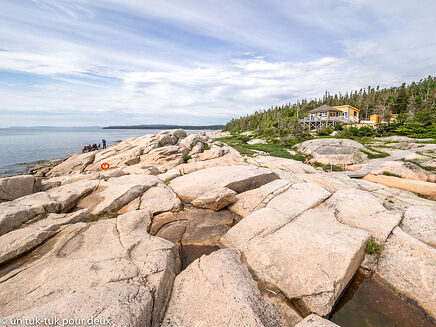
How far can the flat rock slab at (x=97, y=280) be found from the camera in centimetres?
454

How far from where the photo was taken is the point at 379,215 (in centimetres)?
906

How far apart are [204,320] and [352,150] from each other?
33.4 meters

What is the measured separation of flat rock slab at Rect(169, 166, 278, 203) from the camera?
1296 cm

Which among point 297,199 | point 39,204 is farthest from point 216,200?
point 39,204

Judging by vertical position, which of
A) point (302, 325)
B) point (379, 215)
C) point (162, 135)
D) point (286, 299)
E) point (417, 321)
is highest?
point (162, 135)

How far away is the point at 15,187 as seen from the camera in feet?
40.7

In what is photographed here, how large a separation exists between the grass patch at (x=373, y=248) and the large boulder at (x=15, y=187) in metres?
19.5

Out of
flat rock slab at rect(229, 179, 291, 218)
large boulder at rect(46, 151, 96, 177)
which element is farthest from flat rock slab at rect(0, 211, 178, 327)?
large boulder at rect(46, 151, 96, 177)

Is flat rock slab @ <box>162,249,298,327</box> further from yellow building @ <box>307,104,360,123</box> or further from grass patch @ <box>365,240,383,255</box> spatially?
yellow building @ <box>307,104,360,123</box>

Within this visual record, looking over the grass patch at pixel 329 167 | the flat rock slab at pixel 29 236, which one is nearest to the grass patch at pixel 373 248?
the flat rock slab at pixel 29 236

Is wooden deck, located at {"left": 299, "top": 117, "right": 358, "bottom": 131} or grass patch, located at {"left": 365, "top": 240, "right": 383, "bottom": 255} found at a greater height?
wooden deck, located at {"left": 299, "top": 117, "right": 358, "bottom": 131}

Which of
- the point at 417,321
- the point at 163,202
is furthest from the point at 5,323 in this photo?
the point at 417,321

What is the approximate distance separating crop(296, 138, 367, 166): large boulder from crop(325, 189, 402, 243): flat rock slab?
20.2 meters

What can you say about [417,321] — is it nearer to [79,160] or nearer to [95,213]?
[95,213]
